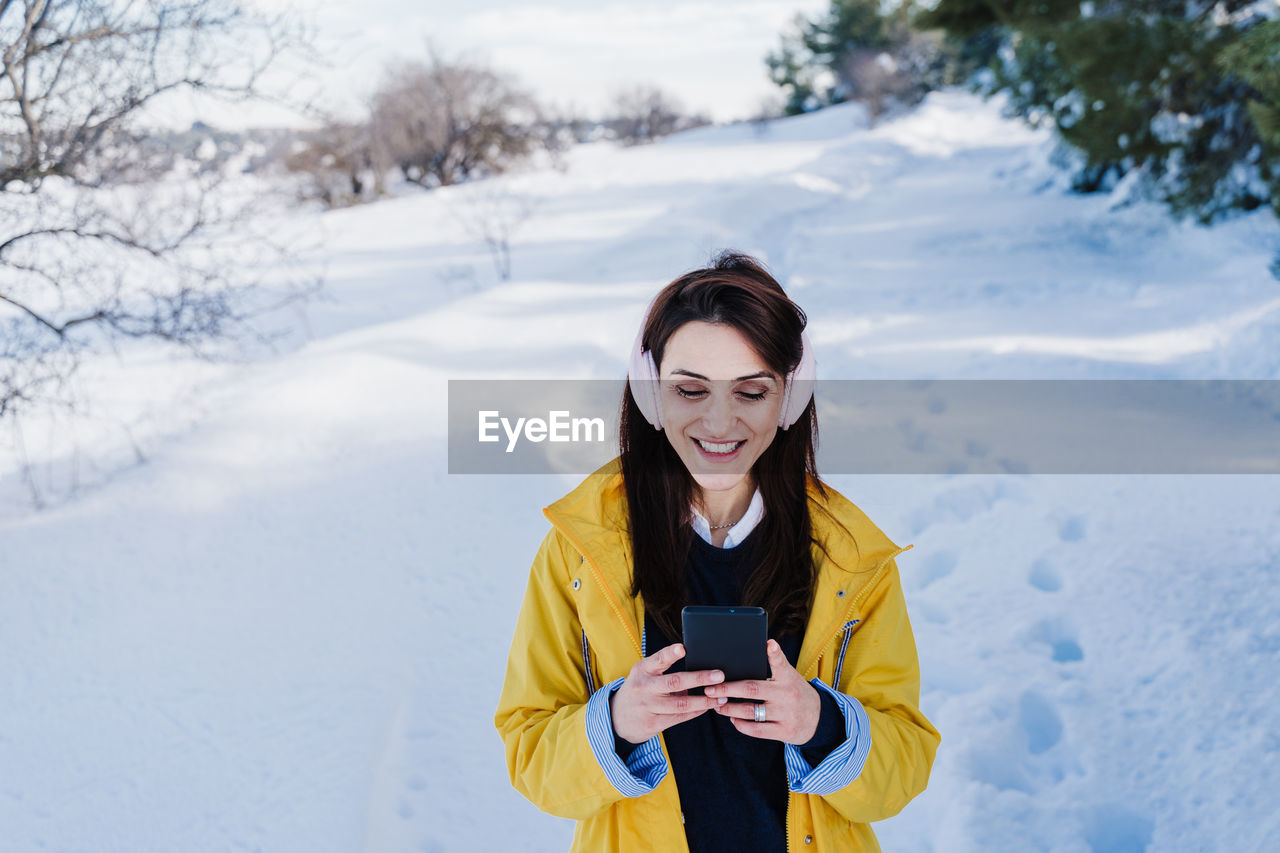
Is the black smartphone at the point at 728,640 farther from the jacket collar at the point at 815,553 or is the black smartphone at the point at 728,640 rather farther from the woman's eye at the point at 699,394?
the woman's eye at the point at 699,394

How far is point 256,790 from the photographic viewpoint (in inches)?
112

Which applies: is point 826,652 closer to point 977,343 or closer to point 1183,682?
point 1183,682

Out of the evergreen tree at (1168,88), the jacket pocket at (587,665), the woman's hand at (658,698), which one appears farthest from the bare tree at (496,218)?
the woman's hand at (658,698)

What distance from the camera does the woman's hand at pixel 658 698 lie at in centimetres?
124

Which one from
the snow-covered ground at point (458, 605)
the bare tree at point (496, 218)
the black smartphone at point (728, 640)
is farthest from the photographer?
the bare tree at point (496, 218)

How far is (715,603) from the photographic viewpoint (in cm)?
157

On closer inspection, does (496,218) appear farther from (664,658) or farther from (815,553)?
(664,658)

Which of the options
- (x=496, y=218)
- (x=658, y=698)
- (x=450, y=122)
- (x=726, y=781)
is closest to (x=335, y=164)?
(x=450, y=122)

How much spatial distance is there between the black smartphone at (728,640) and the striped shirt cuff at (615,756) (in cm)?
20

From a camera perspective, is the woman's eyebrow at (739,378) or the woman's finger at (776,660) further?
the woman's eyebrow at (739,378)

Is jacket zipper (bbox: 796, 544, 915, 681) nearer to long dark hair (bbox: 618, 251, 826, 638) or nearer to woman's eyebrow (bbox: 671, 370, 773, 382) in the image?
long dark hair (bbox: 618, 251, 826, 638)

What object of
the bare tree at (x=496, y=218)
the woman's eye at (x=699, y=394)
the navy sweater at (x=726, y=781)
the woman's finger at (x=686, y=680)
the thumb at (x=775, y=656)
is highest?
the bare tree at (x=496, y=218)

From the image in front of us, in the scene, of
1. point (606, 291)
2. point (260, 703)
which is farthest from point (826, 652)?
point (606, 291)

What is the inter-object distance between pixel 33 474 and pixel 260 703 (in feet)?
11.7
